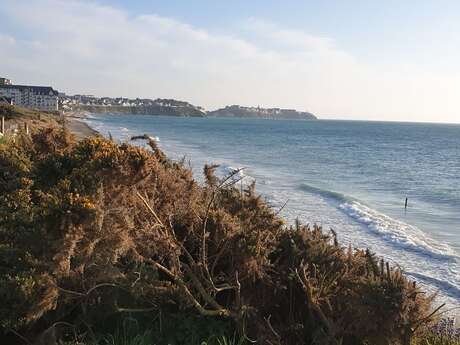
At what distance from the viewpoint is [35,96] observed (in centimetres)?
15788

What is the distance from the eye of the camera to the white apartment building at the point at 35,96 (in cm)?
15388

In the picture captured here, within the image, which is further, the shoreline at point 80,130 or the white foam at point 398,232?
the white foam at point 398,232

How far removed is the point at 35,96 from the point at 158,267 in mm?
164649

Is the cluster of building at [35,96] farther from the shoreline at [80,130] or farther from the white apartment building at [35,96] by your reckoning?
the shoreline at [80,130]

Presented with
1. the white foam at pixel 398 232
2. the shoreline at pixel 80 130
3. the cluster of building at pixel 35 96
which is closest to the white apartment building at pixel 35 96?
the cluster of building at pixel 35 96

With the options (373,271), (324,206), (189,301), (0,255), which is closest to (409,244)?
(324,206)

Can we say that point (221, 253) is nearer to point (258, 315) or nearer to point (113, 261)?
point (258, 315)

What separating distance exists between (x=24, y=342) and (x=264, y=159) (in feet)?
124

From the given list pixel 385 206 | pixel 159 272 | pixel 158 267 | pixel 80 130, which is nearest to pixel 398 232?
pixel 385 206

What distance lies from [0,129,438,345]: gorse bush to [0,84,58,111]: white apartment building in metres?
156

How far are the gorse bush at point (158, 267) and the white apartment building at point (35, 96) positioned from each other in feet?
511

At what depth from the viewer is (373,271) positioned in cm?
483

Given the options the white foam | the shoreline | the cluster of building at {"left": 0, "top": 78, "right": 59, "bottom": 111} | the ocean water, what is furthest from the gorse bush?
the cluster of building at {"left": 0, "top": 78, "right": 59, "bottom": 111}

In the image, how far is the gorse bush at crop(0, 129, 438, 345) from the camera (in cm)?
407
